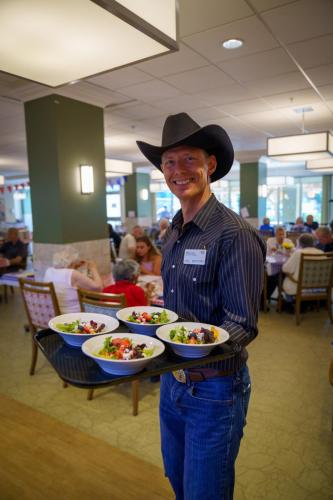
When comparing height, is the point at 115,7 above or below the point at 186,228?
above

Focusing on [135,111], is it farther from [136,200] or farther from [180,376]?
[136,200]

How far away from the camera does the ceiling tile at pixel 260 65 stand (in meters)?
3.34

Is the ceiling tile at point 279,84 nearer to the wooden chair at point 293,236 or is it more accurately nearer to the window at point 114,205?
the wooden chair at point 293,236

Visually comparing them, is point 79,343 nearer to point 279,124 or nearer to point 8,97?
point 8,97

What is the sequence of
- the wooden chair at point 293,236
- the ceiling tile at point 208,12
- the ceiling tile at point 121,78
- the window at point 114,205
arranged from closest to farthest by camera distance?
1. the ceiling tile at point 208,12
2. the ceiling tile at point 121,78
3. the wooden chair at point 293,236
4. the window at point 114,205

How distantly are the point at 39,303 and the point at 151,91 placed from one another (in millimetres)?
2769

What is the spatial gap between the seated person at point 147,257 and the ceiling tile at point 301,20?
108 inches

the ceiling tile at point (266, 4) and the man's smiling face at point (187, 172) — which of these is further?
the ceiling tile at point (266, 4)

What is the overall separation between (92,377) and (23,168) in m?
12.4

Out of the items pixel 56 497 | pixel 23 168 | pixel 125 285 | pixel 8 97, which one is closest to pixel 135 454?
pixel 56 497

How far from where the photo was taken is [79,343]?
1089 millimetres

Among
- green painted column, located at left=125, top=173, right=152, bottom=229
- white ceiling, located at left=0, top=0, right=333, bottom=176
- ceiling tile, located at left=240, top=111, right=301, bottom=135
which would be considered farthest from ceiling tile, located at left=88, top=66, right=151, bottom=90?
green painted column, located at left=125, top=173, right=152, bottom=229

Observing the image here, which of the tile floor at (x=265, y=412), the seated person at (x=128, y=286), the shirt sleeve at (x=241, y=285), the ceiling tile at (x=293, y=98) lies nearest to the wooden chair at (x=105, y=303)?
the seated person at (x=128, y=286)

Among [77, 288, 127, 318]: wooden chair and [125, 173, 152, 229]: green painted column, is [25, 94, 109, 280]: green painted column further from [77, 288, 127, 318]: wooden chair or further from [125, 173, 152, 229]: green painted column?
[125, 173, 152, 229]: green painted column
